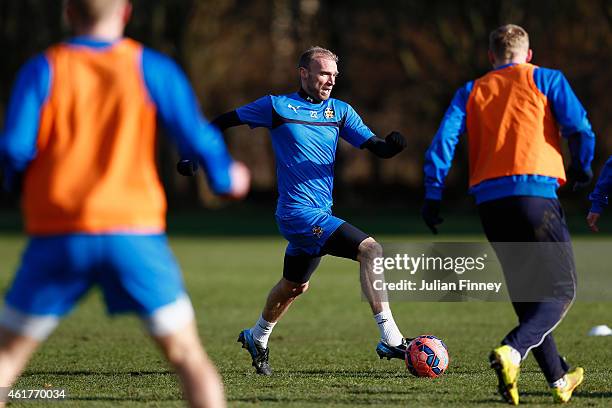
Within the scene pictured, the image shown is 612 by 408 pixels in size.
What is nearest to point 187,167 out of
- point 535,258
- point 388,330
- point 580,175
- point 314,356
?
point 388,330

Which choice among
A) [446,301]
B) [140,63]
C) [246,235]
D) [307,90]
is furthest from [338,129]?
[246,235]

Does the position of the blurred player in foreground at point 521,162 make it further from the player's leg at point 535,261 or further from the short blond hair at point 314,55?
the short blond hair at point 314,55

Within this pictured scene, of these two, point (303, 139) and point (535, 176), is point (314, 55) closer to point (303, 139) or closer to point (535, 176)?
point (303, 139)

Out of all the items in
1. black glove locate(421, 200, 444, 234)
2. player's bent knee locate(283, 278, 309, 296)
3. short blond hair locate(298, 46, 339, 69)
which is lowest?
player's bent knee locate(283, 278, 309, 296)

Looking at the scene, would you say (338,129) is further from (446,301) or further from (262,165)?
(262,165)

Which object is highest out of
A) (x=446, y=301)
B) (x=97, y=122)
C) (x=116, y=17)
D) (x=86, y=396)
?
(x=116, y=17)

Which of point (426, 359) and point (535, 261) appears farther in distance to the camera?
point (426, 359)

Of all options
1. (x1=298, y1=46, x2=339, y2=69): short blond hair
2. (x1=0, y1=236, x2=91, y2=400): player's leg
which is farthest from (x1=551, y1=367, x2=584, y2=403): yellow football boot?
(x1=0, y1=236, x2=91, y2=400): player's leg

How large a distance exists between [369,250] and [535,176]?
1867mm

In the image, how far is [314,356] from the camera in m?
9.32

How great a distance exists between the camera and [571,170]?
6492 mm

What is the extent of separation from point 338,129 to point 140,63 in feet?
13.1

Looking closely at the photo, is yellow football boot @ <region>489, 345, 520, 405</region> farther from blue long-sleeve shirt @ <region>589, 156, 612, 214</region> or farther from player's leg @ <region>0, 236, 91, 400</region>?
player's leg @ <region>0, 236, 91, 400</region>

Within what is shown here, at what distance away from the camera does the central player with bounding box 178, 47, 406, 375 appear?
323 inches
